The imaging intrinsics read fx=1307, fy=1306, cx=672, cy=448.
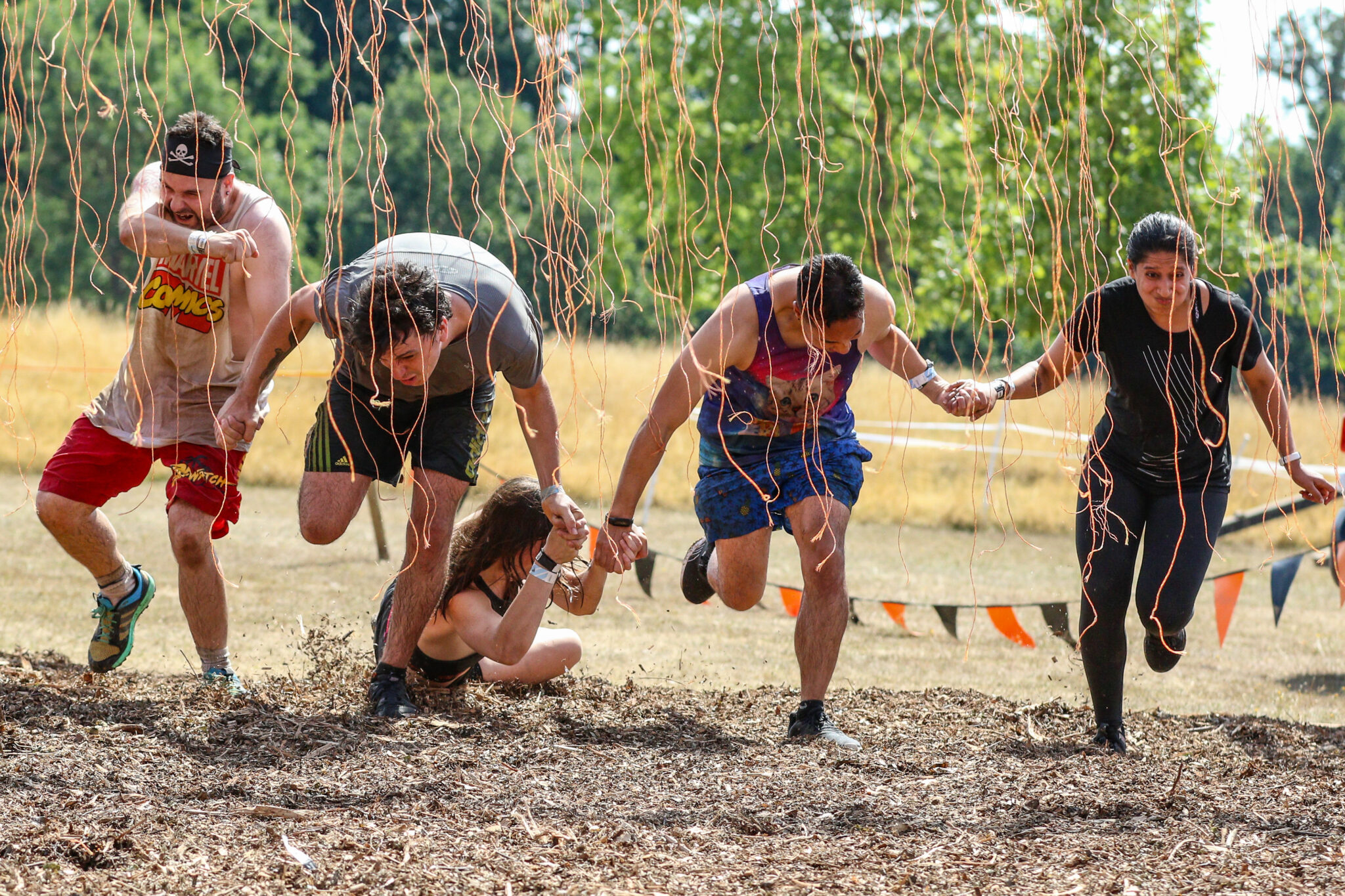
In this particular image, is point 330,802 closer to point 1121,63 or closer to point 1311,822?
point 1311,822

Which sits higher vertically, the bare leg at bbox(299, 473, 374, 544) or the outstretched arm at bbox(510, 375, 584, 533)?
the outstretched arm at bbox(510, 375, 584, 533)

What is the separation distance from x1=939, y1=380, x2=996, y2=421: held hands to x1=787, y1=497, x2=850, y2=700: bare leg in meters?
0.48

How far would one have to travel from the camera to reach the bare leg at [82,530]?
413cm

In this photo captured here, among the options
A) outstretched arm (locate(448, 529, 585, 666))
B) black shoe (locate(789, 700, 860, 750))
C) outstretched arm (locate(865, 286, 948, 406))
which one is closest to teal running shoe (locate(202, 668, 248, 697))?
outstretched arm (locate(448, 529, 585, 666))

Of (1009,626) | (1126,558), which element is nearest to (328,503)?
(1126,558)

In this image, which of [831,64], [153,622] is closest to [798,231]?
[831,64]

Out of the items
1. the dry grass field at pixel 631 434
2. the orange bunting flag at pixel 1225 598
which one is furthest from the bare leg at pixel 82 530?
the dry grass field at pixel 631 434

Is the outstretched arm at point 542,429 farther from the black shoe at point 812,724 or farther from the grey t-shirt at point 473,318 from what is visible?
the black shoe at point 812,724

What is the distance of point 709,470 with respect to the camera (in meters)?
4.43

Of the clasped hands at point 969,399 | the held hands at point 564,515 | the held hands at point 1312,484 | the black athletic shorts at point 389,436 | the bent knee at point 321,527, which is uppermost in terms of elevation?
the clasped hands at point 969,399

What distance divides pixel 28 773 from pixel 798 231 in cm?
1600

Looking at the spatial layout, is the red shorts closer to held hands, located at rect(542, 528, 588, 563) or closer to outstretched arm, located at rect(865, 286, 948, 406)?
held hands, located at rect(542, 528, 588, 563)

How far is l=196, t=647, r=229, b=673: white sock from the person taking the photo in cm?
432

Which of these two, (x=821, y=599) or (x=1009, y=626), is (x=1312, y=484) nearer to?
(x=821, y=599)
